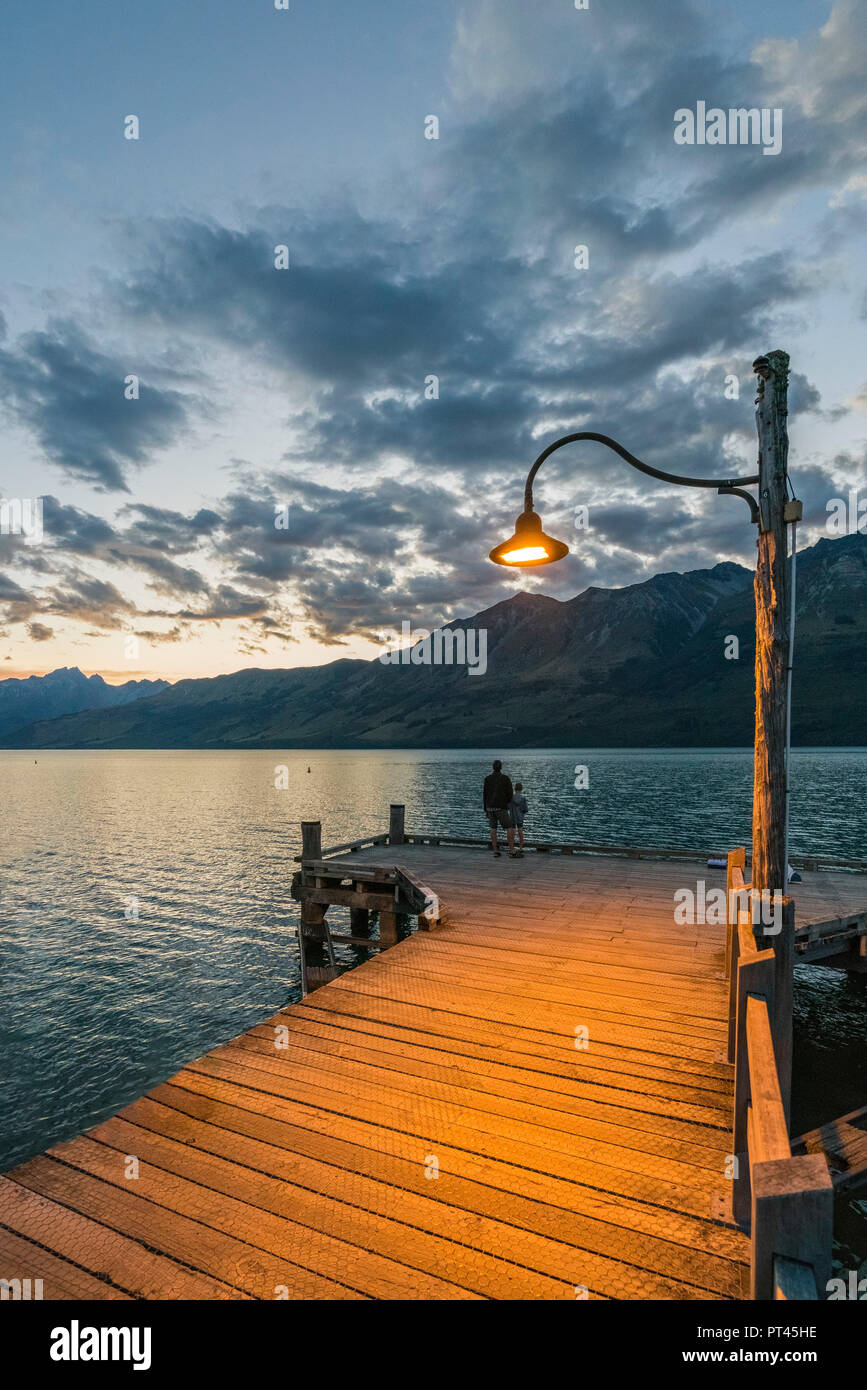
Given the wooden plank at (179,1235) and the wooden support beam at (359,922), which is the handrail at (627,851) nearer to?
the wooden support beam at (359,922)

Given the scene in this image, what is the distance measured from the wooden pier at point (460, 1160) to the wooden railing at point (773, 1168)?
0.01m

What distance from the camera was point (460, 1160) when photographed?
15.2 feet

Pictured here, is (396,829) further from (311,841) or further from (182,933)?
(182,933)

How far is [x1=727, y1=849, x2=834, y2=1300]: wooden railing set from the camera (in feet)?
8.39

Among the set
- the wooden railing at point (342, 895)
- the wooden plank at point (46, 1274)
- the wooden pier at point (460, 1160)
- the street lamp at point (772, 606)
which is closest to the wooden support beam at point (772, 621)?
the street lamp at point (772, 606)

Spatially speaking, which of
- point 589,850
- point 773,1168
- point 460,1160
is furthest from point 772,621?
point 589,850

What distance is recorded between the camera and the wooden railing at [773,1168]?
8.39ft

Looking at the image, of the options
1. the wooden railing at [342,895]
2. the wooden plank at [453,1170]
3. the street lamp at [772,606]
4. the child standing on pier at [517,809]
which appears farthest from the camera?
the child standing on pier at [517,809]

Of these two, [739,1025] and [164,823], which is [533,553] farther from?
[164,823]

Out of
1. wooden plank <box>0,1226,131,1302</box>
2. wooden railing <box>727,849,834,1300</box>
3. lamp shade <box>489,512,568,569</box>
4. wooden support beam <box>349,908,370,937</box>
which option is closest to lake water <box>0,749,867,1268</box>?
→ wooden support beam <box>349,908,370,937</box>

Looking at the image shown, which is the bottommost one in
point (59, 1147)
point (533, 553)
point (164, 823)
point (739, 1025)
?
point (164, 823)
